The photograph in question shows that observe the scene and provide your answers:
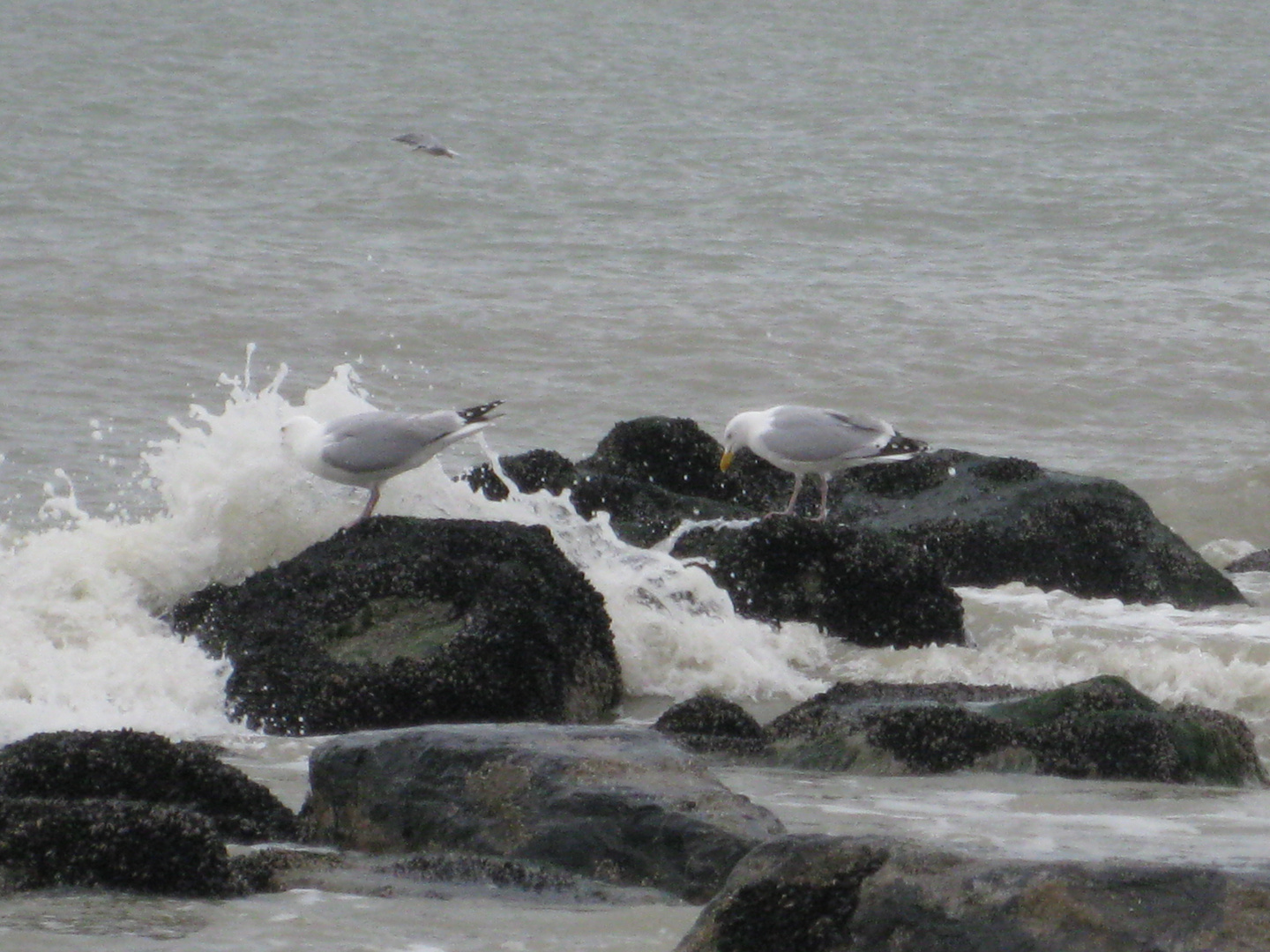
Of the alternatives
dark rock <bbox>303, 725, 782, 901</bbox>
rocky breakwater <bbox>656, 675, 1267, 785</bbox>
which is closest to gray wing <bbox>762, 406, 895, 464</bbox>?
rocky breakwater <bbox>656, 675, 1267, 785</bbox>

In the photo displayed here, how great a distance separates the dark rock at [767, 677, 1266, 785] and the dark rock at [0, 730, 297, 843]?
5.27 feet

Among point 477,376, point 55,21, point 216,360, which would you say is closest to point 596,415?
point 477,376

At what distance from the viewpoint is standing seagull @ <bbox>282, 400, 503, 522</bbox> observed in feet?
26.7

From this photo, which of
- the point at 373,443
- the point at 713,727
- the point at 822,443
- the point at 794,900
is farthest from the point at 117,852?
the point at 822,443

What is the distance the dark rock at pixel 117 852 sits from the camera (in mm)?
4180

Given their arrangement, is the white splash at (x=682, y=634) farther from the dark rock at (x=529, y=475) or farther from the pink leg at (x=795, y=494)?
the pink leg at (x=795, y=494)

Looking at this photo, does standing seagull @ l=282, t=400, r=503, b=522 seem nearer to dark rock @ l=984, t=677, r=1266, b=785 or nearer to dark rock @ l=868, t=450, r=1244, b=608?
dark rock @ l=868, t=450, r=1244, b=608

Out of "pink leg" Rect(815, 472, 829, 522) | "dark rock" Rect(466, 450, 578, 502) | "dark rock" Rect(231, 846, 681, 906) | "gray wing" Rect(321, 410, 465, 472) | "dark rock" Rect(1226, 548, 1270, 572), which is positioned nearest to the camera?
"dark rock" Rect(231, 846, 681, 906)

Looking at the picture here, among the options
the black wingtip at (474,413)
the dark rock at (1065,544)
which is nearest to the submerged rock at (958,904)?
the black wingtip at (474,413)

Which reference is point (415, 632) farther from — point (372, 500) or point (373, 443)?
point (372, 500)

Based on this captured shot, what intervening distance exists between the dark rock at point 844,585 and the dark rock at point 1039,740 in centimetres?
218

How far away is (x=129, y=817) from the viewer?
14.1 feet

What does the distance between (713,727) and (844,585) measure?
7.31 ft

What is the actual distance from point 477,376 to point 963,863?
44.9ft
